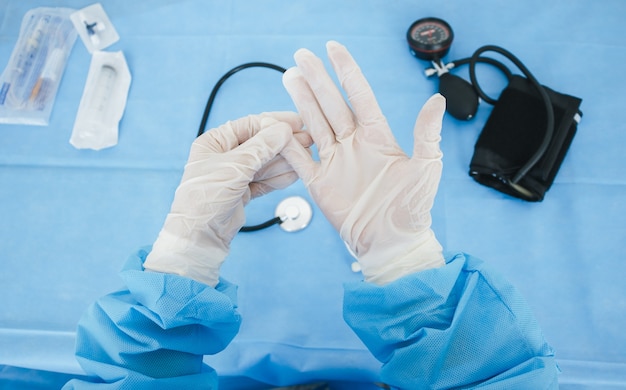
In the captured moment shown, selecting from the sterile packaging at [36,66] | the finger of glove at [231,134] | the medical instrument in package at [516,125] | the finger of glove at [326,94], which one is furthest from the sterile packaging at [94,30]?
the medical instrument in package at [516,125]

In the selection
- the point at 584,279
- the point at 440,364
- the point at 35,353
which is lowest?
the point at 35,353

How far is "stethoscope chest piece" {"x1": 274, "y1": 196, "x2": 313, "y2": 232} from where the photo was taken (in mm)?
950

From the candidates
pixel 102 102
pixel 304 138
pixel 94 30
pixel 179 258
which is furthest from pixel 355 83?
pixel 94 30

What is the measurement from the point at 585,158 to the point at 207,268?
2.87 feet

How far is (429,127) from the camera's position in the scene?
0.63 metres

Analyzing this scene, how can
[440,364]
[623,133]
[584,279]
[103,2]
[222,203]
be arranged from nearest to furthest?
[440,364]
[222,203]
[584,279]
[623,133]
[103,2]

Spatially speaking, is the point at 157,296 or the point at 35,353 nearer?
the point at 157,296

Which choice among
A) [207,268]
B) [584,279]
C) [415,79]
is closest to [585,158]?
[584,279]

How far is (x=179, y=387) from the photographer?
0.62 m

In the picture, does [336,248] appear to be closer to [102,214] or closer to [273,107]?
[273,107]

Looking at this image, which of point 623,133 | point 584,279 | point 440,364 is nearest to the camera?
point 440,364

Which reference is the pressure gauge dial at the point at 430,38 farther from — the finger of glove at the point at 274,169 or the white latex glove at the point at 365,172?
the finger of glove at the point at 274,169

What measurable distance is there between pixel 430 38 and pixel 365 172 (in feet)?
1.65

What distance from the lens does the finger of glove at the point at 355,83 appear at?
2.38 feet
